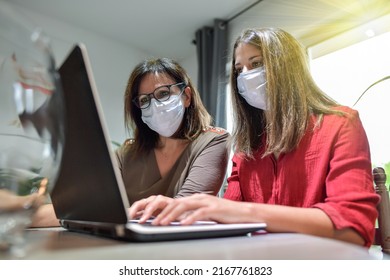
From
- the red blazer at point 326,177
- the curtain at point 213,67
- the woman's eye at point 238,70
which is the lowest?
the red blazer at point 326,177

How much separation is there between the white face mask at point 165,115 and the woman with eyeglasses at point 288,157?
0.58ft

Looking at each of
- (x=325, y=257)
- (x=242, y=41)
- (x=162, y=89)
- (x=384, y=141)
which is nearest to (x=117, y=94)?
(x=162, y=89)

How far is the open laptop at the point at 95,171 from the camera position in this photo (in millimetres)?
331

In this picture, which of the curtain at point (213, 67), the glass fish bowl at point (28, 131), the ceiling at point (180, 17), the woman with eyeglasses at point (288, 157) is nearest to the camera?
the glass fish bowl at point (28, 131)

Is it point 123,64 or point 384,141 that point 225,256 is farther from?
point 123,64

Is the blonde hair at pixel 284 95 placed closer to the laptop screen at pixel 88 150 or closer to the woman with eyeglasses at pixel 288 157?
the woman with eyeglasses at pixel 288 157

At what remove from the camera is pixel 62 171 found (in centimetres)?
47

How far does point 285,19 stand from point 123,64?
1.09 meters

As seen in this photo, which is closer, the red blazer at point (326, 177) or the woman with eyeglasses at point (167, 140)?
the red blazer at point (326, 177)

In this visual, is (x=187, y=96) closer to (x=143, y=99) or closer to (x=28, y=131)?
(x=143, y=99)

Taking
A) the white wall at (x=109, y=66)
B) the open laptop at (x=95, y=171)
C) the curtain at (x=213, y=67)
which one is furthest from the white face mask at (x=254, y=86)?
the white wall at (x=109, y=66)

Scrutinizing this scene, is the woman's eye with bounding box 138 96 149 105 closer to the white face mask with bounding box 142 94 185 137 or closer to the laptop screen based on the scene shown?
the white face mask with bounding box 142 94 185 137

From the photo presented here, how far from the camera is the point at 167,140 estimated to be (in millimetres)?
1003

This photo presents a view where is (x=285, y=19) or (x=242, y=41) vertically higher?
(x=285, y=19)
